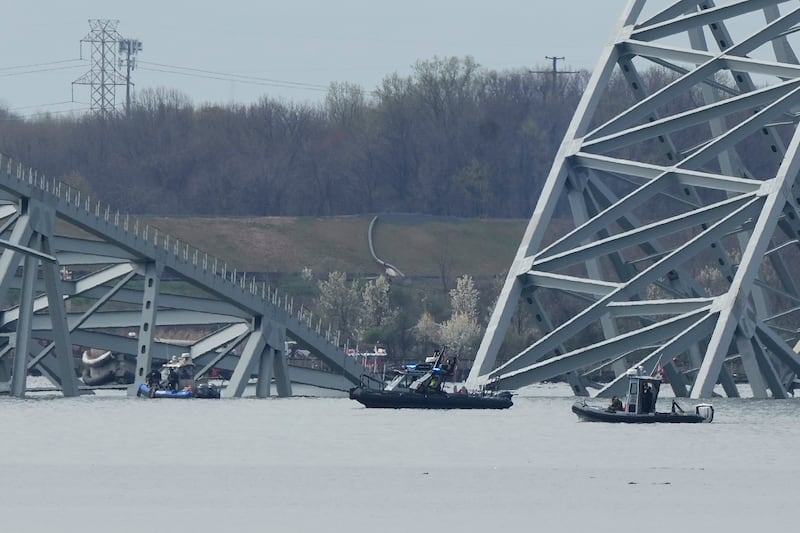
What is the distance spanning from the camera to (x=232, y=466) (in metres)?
54.6

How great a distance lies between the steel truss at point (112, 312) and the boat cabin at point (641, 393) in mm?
22545

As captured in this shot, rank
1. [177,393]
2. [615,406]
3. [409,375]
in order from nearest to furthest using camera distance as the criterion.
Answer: [615,406] < [409,375] < [177,393]

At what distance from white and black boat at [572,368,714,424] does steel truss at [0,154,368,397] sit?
21.9 meters

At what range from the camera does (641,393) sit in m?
71.2

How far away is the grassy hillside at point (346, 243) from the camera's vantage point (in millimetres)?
183875

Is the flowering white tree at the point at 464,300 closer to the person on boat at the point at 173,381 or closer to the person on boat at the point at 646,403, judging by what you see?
the person on boat at the point at 173,381

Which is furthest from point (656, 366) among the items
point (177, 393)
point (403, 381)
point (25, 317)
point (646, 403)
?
point (177, 393)

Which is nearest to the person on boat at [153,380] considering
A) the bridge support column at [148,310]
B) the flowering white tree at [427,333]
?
the bridge support column at [148,310]

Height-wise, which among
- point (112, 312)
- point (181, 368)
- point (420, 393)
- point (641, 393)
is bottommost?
point (641, 393)

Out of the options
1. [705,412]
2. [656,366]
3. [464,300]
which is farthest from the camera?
[464,300]

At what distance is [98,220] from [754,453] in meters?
33.8

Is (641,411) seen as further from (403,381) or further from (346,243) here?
(346,243)

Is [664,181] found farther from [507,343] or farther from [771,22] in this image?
[507,343]

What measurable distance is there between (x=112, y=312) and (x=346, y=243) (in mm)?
96072
